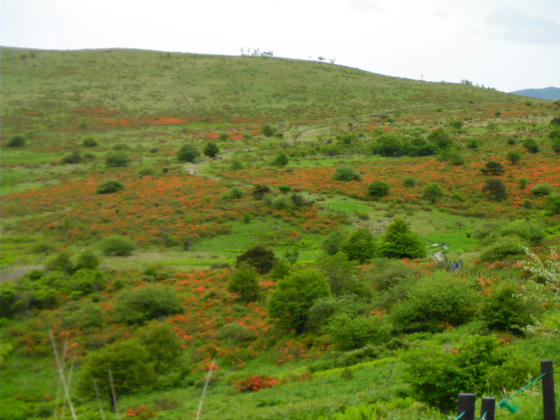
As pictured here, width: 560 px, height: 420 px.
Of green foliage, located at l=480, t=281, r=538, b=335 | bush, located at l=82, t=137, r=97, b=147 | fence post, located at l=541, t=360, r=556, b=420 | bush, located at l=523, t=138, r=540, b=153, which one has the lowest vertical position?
green foliage, located at l=480, t=281, r=538, b=335

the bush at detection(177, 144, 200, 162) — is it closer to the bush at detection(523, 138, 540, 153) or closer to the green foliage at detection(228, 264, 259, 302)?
the green foliage at detection(228, 264, 259, 302)

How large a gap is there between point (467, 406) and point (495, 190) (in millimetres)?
51902

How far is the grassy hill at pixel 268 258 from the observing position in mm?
15117

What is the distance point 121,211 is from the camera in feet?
153

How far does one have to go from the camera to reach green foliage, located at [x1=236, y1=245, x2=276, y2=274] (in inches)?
1359

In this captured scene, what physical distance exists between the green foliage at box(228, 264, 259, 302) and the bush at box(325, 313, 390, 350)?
951 cm

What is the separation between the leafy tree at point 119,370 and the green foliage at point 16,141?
1643 inches

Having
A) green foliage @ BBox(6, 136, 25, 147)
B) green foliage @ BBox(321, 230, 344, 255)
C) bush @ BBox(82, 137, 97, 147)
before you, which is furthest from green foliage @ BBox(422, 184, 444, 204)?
bush @ BBox(82, 137, 97, 147)

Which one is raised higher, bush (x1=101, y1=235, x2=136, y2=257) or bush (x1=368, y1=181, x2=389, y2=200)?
bush (x1=368, y1=181, x2=389, y2=200)

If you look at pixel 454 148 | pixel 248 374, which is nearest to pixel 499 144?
pixel 454 148

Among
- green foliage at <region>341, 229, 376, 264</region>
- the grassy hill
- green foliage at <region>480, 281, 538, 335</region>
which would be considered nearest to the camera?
the grassy hill

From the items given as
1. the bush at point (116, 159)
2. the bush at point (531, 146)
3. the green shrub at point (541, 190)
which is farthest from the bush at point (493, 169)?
the bush at point (116, 159)

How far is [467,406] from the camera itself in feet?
14.6

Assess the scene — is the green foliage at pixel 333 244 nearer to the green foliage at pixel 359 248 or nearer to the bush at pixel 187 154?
the green foliage at pixel 359 248
